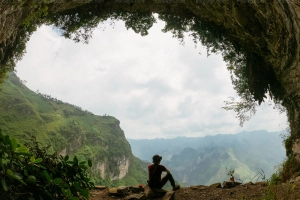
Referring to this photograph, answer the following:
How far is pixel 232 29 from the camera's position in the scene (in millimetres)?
13094

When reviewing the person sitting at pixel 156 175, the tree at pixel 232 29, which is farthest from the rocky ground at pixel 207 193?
the tree at pixel 232 29

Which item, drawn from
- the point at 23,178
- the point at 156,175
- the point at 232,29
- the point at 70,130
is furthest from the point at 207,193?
the point at 70,130

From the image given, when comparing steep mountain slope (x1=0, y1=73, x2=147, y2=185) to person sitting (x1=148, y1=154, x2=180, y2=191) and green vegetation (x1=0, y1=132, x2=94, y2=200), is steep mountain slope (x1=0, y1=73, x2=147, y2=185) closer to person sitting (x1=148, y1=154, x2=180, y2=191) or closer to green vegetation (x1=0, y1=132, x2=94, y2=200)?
person sitting (x1=148, y1=154, x2=180, y2=191)

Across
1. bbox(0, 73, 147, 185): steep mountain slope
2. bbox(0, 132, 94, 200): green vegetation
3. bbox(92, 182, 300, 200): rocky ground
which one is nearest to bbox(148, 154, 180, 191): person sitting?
bbox(92, 182, 300, 200): rocky ground

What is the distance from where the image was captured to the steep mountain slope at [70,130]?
6412cm

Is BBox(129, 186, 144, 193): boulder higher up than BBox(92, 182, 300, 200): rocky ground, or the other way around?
BBox(92, 182, 300, 200): rocky ground

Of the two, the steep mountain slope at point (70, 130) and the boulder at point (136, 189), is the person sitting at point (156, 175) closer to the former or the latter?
the boulder at point (136, 189)

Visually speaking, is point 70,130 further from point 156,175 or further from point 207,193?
point 207,193

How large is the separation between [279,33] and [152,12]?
7.83m

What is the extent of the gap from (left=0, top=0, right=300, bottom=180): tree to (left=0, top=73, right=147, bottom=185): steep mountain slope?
1896 inches

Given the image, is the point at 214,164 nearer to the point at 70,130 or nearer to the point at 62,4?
the point at 70,130

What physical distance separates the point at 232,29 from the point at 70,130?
72.4 meters

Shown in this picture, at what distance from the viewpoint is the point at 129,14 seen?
1516 cm

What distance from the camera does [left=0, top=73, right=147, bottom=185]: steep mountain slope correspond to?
64125 mm
